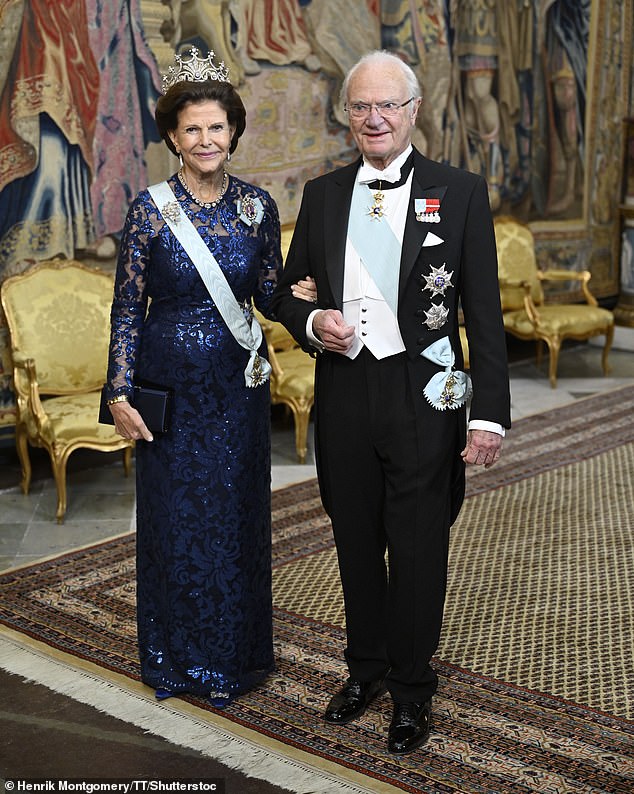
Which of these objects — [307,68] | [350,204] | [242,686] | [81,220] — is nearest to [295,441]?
[81,220]

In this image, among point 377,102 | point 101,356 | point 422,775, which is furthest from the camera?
point 101,356

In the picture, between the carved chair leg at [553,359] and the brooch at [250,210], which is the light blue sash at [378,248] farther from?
the carved chair leg at [553,359]

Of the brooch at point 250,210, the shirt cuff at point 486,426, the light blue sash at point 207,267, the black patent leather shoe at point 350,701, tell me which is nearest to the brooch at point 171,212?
the light blue sash at point 207,267

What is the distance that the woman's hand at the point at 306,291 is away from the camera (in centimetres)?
335

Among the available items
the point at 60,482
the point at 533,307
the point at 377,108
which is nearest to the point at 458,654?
the point at 377,108

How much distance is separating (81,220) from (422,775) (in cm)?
429

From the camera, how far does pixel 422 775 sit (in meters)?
3.27

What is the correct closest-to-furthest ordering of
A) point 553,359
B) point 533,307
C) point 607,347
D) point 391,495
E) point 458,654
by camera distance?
point 391,495 < point 458,654 < point 553,359 < point 533,307 < point 607,347

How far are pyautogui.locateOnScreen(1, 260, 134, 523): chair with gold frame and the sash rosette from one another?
2875mm

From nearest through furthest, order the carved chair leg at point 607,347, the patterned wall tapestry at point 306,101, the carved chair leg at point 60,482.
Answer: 1. the carved chair leg at point 60,482
2. the patterned wall tapestry at point 306,101
3. the carved chair leg at point 607,347

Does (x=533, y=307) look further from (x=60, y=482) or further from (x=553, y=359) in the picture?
(x=60, y=482)

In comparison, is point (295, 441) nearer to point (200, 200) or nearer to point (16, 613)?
point (16, 613)

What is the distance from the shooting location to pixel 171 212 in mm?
3479

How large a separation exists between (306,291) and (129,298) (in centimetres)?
58
